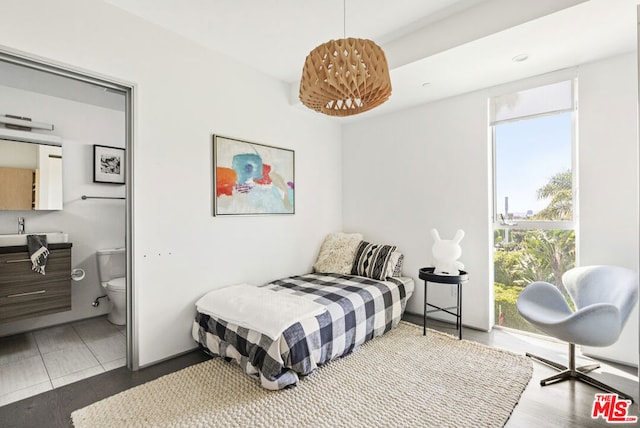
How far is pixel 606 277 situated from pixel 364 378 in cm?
187

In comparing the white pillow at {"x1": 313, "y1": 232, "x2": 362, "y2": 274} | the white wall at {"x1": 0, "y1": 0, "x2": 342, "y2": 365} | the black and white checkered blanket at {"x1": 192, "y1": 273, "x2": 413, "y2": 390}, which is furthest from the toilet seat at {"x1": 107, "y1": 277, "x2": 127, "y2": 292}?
the white pillow at {"x1": 313, "y1": 232, "x2": 362, "y2": 274}

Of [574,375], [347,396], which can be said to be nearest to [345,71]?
[347,396]

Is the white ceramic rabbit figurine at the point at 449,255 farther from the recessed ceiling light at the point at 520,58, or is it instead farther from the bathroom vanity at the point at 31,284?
the bathroom vanity at the point at 31,284

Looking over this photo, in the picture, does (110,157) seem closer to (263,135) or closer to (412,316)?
(263,135)

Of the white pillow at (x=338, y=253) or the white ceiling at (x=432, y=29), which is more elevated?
the white ceiling at (x=432, y=29)

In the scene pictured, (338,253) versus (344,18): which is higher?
Answer: (344,18)

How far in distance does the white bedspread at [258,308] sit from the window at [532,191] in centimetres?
199

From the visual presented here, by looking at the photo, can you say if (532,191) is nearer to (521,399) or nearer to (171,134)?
(521,399)

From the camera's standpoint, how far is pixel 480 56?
7.68 feet

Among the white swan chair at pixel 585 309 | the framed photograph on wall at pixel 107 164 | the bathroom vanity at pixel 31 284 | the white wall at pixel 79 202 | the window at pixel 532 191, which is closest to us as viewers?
the white swan chair at pixel 585 309

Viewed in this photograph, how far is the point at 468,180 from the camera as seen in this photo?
3.07 meters

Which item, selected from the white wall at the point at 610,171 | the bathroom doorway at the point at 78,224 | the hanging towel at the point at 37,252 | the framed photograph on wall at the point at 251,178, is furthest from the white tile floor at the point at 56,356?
the white wall at the point at 610,171

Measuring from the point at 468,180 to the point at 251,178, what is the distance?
2182mm

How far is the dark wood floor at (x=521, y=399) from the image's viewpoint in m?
1.70
